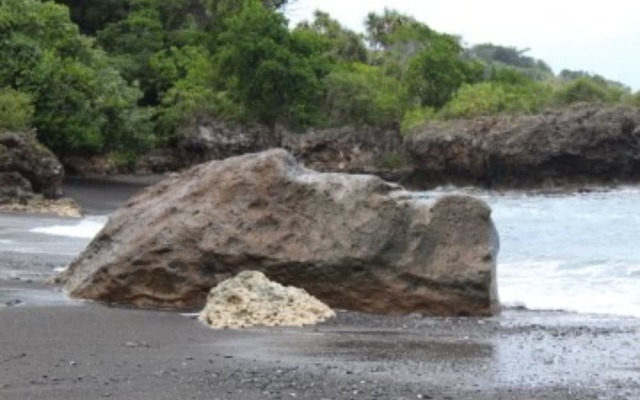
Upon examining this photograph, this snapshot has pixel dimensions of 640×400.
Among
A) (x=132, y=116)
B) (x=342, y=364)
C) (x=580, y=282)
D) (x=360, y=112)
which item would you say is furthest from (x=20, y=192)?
(x=360, y=112)

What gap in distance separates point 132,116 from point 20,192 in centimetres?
1420

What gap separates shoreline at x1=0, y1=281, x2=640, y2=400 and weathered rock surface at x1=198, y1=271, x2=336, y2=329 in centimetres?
21

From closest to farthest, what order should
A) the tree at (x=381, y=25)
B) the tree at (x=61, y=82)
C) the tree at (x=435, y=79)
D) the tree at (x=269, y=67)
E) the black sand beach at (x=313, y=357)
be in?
1. the black sand beach at (x=313, y=357)
2. the tree at (x=61, y=82)
3. the tree at (x=269, y=67)
4. the tree at (x=435, y=79)
5. the tree at (x=381, y=25)

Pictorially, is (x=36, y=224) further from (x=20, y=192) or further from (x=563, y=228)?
(x=563, y=228)

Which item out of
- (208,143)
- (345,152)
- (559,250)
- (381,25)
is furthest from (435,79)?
(559,250)

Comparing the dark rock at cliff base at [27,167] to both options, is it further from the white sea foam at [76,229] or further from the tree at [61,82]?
the white sea foam at [76,229]

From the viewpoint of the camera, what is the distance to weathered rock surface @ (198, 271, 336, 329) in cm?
991

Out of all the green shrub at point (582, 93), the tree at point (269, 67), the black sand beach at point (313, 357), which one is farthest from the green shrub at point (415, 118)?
the black sand beach at point (313, 357)

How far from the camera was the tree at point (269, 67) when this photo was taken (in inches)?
1972

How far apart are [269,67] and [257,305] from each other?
132ft

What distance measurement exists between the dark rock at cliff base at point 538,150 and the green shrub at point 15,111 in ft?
65.1

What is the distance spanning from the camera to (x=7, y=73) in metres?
38.8

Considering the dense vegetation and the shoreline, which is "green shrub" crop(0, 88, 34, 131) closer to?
the dense vegetation

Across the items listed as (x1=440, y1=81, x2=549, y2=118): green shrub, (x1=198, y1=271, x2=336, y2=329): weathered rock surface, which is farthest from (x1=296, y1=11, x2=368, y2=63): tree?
(x1=198, y1=271, x2=336, y2=329): weathered rock surface
